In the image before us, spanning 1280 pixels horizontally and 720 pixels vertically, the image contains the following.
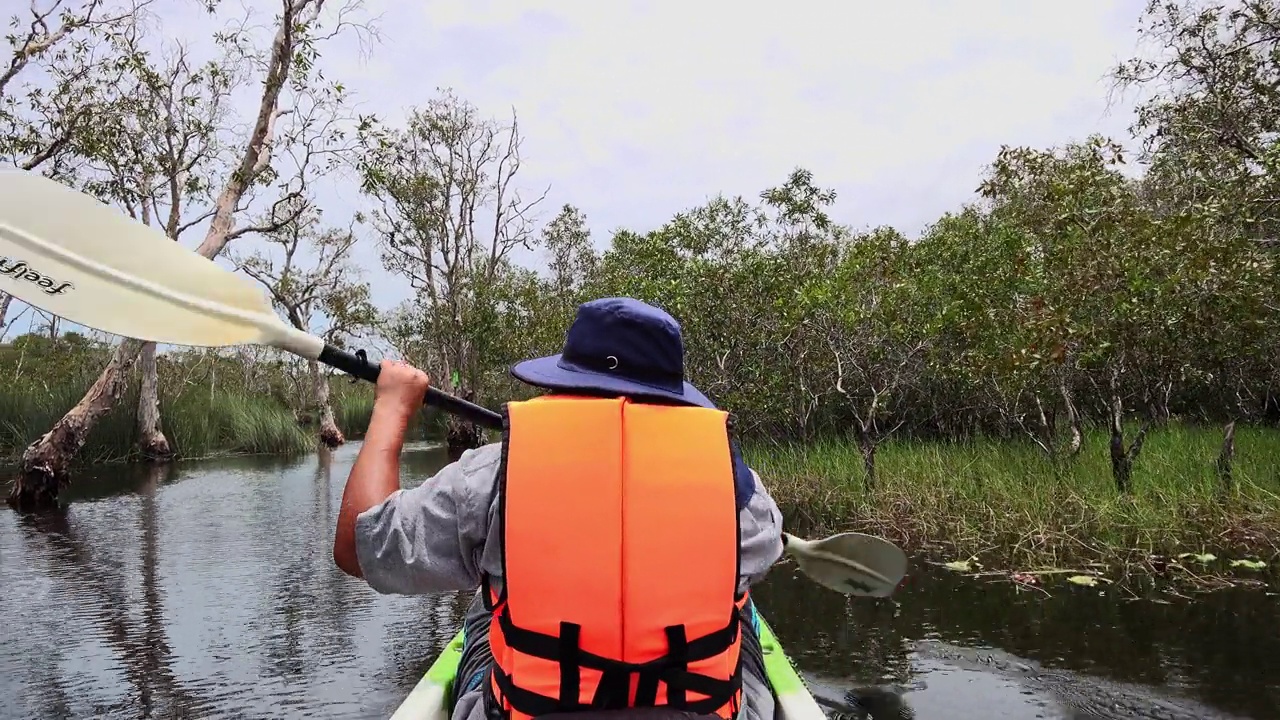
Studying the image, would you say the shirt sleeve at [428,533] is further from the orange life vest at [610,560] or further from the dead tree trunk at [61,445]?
the dead tree trunk at [61,445]

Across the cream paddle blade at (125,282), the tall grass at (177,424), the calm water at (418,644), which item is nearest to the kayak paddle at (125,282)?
the cream paddle blade at (125,282)

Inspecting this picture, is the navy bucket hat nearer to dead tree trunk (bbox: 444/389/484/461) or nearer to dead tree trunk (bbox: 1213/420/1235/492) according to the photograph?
dead tree trunk (bbox: 1213/420/1235/492)

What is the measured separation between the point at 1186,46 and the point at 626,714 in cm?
835

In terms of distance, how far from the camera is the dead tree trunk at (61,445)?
9.35m

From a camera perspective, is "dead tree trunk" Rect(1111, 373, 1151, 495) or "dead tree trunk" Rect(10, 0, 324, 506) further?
"dead tree trunk" Rect(10, 0, 324, 506)

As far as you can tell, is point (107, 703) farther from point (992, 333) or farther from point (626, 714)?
point (992, 333)

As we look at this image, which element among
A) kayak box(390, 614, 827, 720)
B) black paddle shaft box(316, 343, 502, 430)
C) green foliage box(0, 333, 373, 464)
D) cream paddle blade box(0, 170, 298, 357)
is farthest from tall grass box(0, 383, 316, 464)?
black paddle shaft box(316, 343, 502, 430)

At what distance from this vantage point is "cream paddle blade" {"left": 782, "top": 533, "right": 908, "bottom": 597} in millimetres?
3002

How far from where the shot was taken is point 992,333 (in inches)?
277

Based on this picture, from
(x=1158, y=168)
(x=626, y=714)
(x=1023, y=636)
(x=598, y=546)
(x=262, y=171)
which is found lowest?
(x=1023, y=636)

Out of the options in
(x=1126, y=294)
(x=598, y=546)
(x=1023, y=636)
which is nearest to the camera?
(x=598, y=546)

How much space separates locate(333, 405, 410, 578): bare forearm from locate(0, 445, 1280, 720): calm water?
230cm

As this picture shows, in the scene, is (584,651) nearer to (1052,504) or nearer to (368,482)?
(368,482)

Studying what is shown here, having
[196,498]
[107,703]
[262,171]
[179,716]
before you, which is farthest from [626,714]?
[262,171]
